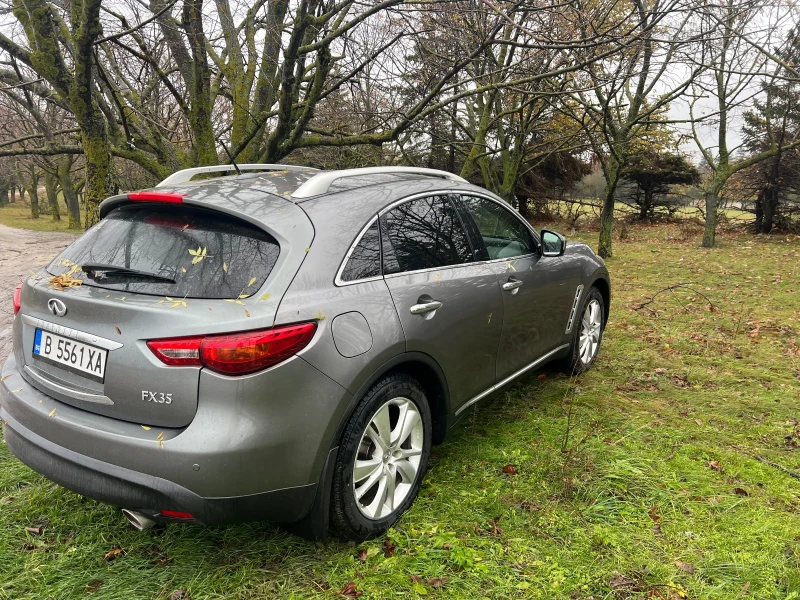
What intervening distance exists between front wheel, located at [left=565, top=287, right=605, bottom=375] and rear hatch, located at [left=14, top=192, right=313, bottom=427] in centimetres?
294

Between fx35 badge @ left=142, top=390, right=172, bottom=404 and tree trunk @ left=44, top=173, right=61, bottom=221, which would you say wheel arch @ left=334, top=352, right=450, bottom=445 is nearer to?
fx35 badge @ left=142, top=390, right=172, bottom=404

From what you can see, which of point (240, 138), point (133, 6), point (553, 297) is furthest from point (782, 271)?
point (133, 6)

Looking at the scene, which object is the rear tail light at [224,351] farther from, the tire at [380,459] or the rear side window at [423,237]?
the rear side window at [423,237]

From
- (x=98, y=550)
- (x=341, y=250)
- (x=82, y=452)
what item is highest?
(x=341, y=250)

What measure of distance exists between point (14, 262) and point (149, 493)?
13.2 meters

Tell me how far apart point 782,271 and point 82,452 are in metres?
12.5

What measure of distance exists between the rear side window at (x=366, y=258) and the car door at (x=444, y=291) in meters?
0.05

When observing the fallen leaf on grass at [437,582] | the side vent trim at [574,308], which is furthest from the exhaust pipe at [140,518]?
the side vent trim at [574,308]

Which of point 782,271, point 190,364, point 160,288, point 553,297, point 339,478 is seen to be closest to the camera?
point 190,364

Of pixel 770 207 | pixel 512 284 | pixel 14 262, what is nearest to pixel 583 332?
pixel 512 284

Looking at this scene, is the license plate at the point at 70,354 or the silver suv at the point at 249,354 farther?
the license plate at the point at 70,354

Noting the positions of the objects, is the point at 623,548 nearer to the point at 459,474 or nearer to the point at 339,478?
the point at 459,474

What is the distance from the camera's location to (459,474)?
3088mm

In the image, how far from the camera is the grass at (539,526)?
225cm
